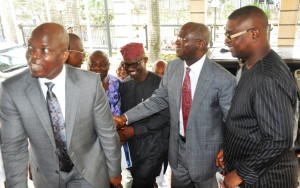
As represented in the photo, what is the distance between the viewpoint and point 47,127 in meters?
2.20

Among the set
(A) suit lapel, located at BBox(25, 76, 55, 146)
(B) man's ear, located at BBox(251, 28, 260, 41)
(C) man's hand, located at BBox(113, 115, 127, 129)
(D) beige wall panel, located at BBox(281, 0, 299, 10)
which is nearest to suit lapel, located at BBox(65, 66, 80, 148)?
(A) suit lapel, located at BBox(25, 76, 55, 146)

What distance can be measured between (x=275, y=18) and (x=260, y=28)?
13.1m

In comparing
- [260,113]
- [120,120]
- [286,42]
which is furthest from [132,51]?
[286,42]

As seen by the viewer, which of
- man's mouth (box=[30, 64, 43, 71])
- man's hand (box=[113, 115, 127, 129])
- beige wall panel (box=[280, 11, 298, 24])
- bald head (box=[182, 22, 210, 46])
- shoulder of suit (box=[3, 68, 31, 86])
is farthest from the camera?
beige wall panel (box=[280, 11, 298, 24])

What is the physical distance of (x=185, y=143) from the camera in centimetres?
293

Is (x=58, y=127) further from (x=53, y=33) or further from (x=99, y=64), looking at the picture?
(x=99, y=64)

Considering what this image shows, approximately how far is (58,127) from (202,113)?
1.31 m

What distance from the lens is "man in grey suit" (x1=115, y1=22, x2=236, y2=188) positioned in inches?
107

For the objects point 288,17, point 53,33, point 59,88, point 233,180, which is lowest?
point 233,180

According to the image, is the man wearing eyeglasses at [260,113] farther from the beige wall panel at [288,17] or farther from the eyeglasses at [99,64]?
the beige wall panel at [288,17]

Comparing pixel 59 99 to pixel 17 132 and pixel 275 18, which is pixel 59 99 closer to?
pixel 17 132

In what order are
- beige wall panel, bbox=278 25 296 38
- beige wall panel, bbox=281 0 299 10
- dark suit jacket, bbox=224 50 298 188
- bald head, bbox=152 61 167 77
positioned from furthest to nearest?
beige wall panel, bbox=278 25 296 38 → beige wall panel, bbox=281 0 299 10 → bald head, bbox=152 61 167 77 → dark suit jacket, bbox=224 50 298 188

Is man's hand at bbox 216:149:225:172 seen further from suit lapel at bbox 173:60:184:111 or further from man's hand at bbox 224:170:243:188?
suit lapel at bbox 173:60:184:111

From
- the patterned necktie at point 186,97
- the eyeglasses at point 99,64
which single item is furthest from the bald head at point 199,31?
the eyeglasses at point 99,64
